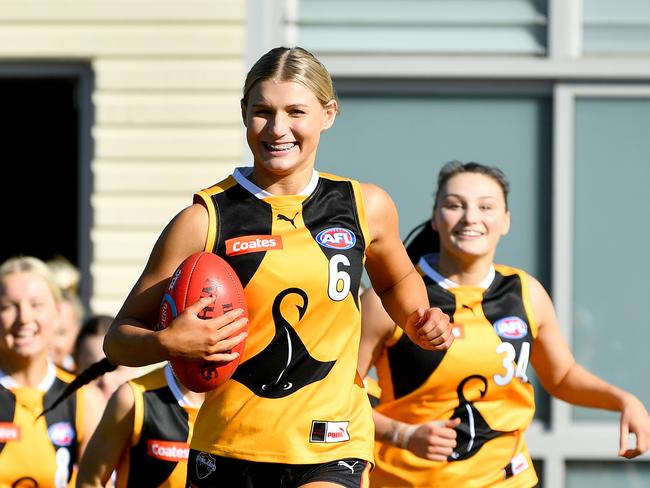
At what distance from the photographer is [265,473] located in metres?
3.67

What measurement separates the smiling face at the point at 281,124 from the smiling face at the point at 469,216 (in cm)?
150

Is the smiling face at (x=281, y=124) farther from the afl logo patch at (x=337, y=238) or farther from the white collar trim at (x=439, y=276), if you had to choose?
the white collar trim at (x=439, y=276)

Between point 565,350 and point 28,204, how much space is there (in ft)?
42.8

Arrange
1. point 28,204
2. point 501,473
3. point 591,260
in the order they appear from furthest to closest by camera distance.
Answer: point 28,204 < point 591,260 < point 501,473

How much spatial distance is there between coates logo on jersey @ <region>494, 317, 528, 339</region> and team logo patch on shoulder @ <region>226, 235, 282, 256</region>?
165 centimetres

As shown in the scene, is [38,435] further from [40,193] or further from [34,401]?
[40,193]

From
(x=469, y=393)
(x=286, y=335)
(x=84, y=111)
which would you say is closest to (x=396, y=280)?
(x=286, y=335)

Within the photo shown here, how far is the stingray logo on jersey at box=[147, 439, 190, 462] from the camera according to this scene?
4.77 metres

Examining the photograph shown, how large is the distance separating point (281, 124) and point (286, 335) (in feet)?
1.91

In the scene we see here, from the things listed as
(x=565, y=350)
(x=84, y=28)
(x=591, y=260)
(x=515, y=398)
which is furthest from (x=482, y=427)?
(x=84, y=28)

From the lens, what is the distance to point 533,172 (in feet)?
24.6

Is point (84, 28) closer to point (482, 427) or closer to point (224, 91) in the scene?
point (224, 91)

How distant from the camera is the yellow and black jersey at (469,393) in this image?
499 centimetres

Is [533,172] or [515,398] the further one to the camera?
[533,172]
